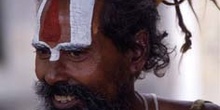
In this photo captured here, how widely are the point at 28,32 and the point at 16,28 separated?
0.65 ft

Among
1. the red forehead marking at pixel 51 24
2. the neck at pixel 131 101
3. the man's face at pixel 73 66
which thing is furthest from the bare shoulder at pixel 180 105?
the red forehead marking at pixel 51 24

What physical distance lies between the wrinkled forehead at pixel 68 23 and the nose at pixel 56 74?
77 mm

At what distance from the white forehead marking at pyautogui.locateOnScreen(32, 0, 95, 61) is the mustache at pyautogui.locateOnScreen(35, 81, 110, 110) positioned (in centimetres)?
11

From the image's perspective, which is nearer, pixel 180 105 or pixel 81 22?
pixel 81 22

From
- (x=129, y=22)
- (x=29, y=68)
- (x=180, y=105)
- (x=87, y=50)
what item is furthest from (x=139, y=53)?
(x=29, y=68)

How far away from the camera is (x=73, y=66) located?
11.4 feet

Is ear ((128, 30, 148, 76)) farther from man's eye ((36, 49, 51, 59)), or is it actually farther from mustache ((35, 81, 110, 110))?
man's eye ((36, 49, 51, 59))

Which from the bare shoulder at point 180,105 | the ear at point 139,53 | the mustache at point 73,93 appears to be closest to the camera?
the mustache at point 73,93

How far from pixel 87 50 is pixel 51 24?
0.17 meters

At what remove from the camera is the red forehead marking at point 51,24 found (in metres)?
3.48

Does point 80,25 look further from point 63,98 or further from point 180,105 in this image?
point 180,105

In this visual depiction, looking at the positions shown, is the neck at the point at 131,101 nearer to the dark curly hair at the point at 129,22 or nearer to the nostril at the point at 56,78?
the dark curly hair at the point at 129,22

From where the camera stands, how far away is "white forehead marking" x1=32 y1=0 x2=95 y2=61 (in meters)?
3.47

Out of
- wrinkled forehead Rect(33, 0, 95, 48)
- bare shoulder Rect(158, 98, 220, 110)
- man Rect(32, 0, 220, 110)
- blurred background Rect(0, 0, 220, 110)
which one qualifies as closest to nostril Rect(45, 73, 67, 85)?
man Rect(32, 0, 220, 110)
